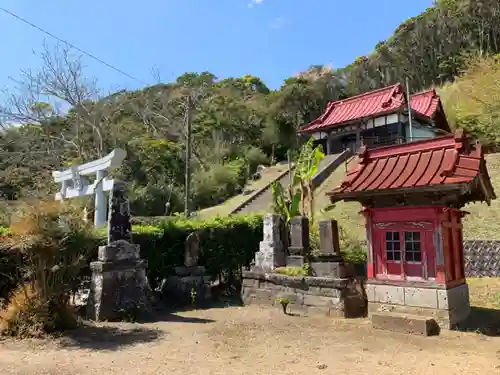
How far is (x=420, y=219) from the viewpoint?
27.3ft

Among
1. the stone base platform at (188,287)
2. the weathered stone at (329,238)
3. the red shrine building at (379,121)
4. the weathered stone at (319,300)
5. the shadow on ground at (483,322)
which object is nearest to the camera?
the shadow on ground at (483,322)

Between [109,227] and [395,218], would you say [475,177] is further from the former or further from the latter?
[109,227]

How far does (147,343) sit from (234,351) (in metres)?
1.59

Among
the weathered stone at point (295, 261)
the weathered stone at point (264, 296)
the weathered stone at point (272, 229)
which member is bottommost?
the weathered stone at point (264, 296)

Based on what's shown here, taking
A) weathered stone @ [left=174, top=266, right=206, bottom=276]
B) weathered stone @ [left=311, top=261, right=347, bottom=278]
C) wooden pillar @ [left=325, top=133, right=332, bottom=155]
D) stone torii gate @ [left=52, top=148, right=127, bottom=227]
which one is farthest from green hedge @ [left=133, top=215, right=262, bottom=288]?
wooden pillar @ [left=325, top=133, right=332, bottom=155]

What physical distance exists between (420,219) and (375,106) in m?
25.7

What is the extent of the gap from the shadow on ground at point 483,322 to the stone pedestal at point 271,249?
457 cm

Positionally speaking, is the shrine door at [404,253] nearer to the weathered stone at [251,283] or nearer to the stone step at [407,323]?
the stone step at [407,323]

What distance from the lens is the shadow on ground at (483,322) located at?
25.9 ft

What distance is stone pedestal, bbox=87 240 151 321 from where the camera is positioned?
30.3 feet

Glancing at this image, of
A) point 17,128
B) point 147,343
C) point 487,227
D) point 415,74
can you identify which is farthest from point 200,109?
point 147,343

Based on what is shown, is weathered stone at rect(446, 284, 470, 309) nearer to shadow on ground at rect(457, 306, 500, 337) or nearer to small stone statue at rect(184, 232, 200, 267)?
shadow on ground at rect(457, 306, 500, 337)

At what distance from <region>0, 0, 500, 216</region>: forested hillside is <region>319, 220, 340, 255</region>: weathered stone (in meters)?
11.3

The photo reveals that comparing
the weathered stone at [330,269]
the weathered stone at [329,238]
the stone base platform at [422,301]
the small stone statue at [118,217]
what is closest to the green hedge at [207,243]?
the small stone statue at [118,217]
